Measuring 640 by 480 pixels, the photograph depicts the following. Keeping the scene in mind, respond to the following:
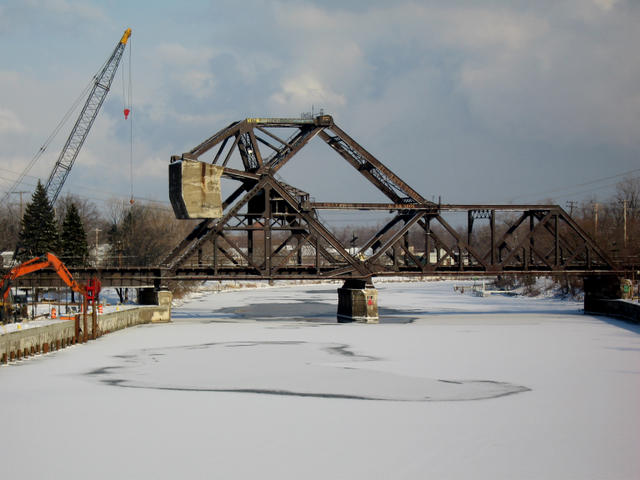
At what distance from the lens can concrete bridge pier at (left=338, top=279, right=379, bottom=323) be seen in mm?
49812

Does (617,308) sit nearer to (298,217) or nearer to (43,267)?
(298,217)

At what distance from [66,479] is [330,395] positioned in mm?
9421

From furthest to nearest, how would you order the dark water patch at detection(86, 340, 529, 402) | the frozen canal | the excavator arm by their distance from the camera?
the excavator arm
the dark water patch at detection(86, 340, 529, 402)
the frozen canal

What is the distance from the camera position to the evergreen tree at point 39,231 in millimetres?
80875

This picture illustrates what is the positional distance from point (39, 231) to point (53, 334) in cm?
5637

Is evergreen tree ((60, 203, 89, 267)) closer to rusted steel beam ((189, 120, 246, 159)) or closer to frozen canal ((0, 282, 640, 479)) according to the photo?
rusted steel beam ((189, 120, 246, 159))

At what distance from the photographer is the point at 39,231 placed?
269ft

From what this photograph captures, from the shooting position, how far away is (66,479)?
12359mm

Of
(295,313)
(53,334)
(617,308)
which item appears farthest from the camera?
(295,313)

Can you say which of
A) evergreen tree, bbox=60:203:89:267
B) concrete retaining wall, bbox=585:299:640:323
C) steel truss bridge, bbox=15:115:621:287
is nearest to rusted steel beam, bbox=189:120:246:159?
steel truss bridge, bbox=15:115:621:287

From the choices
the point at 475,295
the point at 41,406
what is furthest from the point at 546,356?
the point at 475,295

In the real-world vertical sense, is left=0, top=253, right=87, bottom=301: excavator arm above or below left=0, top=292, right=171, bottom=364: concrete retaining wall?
above

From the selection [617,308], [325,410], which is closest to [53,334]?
[325,410]

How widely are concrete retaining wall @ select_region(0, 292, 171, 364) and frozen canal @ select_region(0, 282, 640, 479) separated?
893 mm
